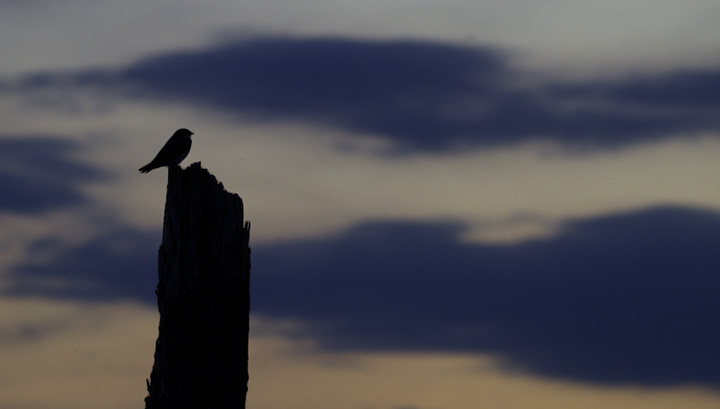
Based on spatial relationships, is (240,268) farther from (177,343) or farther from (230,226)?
(177,343)

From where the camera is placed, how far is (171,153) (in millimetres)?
17422

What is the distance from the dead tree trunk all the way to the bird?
5.58 metres

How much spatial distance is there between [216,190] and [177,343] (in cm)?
225

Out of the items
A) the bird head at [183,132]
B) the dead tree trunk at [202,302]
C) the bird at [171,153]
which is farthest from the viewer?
the bird head at [183,132]

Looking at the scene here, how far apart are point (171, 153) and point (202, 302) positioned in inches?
256

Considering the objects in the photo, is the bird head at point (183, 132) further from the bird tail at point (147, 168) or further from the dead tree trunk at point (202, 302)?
the dead tree trunk at point (202, 302)

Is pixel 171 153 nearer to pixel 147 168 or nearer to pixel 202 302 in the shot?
pixel 147 168

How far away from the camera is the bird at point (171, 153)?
17.4m

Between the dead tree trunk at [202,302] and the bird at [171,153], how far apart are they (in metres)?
5.58

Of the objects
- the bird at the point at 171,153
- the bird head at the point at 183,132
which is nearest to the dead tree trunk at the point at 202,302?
the bird at the point at 171,153

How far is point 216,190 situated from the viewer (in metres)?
11.9

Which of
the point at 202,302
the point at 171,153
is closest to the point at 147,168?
the point at 171,153

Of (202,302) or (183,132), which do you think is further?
(183,132)

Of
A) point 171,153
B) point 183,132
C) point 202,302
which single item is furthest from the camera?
point 183,132
